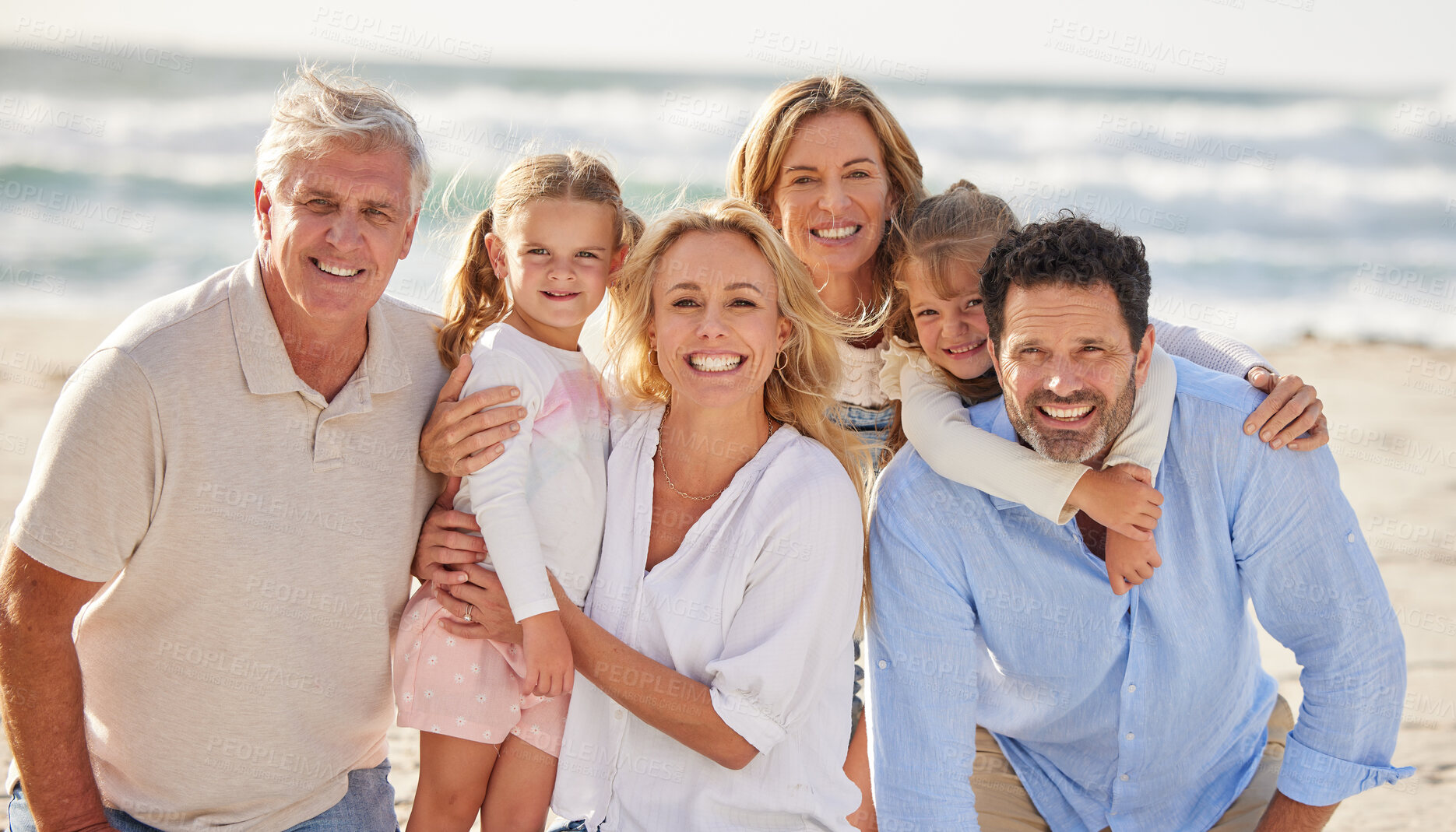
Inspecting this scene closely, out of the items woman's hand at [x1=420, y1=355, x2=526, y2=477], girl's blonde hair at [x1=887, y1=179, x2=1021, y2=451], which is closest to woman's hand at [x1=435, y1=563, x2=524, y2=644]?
woman's hand at [x1=420, y1=355, x2=526, y2=477]

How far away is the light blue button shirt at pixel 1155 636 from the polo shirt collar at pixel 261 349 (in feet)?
4.78

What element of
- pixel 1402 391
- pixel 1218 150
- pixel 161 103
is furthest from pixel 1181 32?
pixel 161 103

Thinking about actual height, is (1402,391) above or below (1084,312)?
below

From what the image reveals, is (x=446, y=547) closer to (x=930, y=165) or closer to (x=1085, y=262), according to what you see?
(x=1085, y=262)

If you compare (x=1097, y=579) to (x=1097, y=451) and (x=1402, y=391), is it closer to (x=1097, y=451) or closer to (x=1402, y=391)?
(x=1097, y=451)

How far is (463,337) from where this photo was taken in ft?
10.5

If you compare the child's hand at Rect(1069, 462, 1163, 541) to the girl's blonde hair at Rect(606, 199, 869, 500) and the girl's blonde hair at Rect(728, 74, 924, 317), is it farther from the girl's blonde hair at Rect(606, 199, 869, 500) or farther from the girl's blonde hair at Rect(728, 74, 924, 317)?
the girl's blonde hair at Rect(728, 74, 924, 317)

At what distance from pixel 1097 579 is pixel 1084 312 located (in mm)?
740

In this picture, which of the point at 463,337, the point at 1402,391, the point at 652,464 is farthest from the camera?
the point at 1402,391

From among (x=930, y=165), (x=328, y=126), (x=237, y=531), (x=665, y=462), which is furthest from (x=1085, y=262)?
(x=930, y=165)

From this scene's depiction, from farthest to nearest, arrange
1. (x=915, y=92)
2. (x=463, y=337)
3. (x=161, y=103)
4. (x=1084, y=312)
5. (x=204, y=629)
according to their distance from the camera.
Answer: (x=915, y=92) → (x=161, y=103) → (x=463, y=337) → (x=1084, y=312) → (x=204, y=629)

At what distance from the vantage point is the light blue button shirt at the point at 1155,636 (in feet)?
9.00

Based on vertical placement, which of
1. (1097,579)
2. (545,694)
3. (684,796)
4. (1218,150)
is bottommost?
(684,796)

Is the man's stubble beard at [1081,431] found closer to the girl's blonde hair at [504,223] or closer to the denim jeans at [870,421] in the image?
the denim jeans at [870,421]
